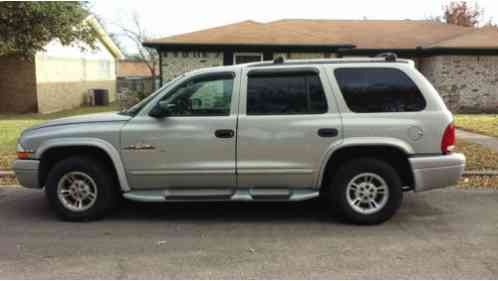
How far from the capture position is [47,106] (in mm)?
22484

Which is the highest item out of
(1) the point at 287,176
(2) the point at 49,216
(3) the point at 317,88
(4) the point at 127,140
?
(3) the point at 317,88

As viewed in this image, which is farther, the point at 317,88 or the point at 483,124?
the point at 483,124

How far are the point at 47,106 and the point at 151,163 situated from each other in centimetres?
1938

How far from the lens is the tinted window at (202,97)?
5336 mm

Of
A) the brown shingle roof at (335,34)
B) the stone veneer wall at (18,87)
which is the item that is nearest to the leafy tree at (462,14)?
the brown shingle roof at (335,34)

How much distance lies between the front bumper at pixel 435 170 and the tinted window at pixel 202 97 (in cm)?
224

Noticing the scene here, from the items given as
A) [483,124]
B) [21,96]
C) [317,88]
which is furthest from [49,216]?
[21,96]

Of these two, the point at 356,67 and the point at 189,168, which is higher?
the point at 356,67

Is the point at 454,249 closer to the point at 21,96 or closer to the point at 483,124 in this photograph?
the point at 483,124

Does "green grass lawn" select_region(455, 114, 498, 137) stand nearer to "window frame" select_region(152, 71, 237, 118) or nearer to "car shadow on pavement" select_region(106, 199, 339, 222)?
"car shadow on pavement" select_region(106, 199, 339, 222)

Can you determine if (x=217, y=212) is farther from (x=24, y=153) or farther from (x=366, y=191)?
(x=24, y=153)

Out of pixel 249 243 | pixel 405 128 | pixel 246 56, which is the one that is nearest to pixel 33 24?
pixel 246 56

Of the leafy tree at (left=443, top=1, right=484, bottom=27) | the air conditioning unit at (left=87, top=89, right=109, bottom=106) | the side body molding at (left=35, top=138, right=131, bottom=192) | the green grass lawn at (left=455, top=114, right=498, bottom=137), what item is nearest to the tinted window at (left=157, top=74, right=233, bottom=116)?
the side body molding at (left=35, top=138, right=131, bottom=192)

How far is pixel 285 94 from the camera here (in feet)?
17.5
